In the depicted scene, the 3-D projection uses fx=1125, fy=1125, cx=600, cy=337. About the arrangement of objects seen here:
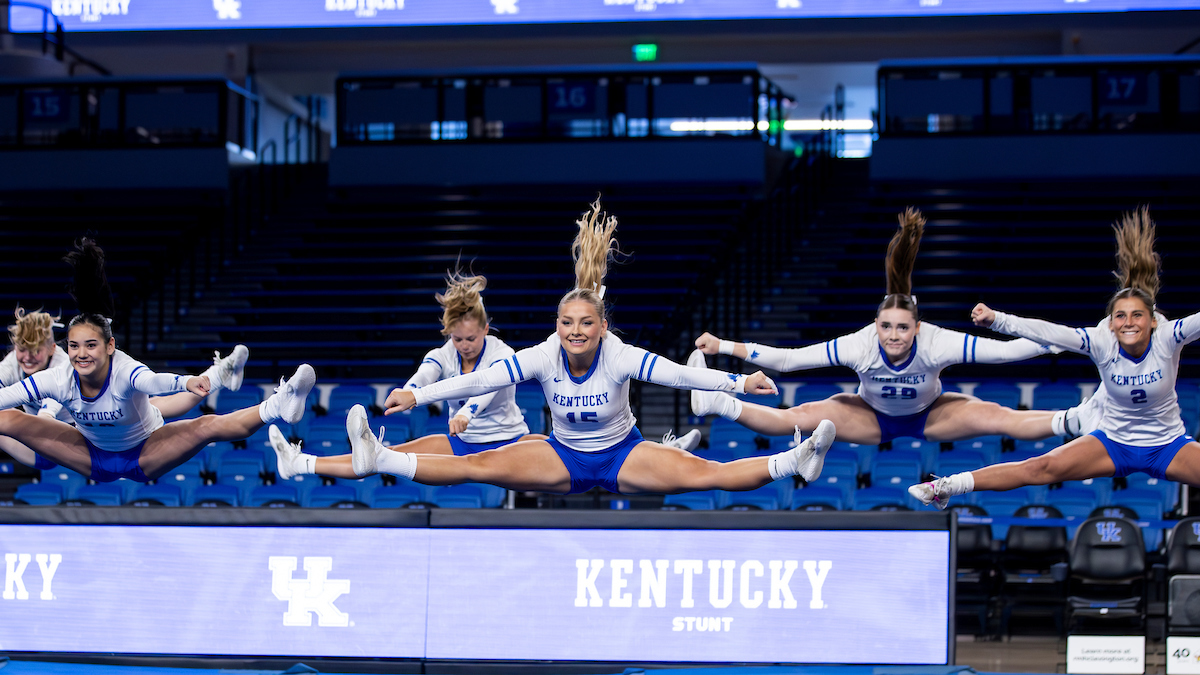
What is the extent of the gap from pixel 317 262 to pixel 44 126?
5.26 meters

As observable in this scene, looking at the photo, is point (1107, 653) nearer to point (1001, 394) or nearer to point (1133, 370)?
point (1133, 370)

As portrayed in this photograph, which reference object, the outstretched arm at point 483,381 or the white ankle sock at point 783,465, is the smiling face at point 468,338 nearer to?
the outstretched arm at point 483,381

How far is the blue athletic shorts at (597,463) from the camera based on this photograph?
5.84m

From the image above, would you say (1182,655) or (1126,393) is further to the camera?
(1182,655)

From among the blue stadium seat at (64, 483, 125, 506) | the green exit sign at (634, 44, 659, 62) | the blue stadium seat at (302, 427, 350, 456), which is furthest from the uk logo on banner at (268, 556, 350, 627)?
the green exit sign at (634, 44, 659, 62)

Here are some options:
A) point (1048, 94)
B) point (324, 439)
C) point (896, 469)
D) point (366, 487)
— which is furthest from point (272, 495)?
A: point (1048, 94)

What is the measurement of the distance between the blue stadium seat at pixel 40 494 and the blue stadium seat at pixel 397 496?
2634 mm

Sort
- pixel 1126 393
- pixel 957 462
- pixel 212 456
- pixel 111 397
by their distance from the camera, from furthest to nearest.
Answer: pixel 212 456
pixel 957 462
pixel 111 397
pixel 1126 393

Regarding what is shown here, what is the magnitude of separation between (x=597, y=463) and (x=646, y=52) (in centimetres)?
1178

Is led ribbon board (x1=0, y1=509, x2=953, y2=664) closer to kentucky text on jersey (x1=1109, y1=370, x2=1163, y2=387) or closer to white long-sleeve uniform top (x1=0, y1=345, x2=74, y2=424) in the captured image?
kentucky text on jersey (x1=1109, y1=370, x2=1163, y2=387)

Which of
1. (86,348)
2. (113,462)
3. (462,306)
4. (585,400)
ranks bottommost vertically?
(113,462)

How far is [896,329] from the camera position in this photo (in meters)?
5.98

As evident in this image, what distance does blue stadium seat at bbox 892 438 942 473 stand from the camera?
947cm

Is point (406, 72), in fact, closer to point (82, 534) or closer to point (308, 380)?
point (308, 380)
